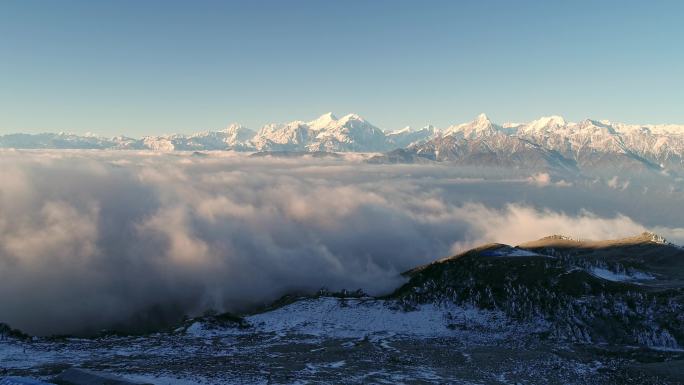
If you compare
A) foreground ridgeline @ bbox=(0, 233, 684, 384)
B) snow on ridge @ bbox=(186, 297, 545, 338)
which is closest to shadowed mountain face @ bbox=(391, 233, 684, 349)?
foreground ridgeline @ bbox=(0, 233, 684, 384)

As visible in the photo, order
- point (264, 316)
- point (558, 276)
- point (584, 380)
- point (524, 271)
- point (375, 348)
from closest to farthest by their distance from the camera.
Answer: point (584, 380) → point (375, 348) → point (264, 316) → point (558, 276) → point (524, 271)

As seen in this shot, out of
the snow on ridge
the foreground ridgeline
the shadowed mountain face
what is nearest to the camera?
the foreground ridgeline

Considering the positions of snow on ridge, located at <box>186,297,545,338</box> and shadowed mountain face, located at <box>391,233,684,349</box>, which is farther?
snow on ridge, located at <box>186,297,545,338</box>

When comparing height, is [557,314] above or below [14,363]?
below

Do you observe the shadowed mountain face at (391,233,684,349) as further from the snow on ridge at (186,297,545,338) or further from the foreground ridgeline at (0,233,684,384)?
the snow on ridge at (186,297,545,338)

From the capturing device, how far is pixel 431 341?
440ft

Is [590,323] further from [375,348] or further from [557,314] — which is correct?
[375,348]

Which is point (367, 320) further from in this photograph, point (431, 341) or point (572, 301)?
point (572, 301)

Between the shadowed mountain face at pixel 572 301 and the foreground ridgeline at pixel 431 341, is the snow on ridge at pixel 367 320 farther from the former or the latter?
the shadowed mountain face at pixel 572 301

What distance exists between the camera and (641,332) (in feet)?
452

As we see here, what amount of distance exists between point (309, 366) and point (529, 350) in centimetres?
Result: 6628

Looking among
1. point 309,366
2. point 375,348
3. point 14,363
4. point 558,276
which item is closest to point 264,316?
point 375,348

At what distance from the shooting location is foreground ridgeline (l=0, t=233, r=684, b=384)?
9175 cm

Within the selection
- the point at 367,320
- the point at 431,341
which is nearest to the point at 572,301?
the point at 431,341
